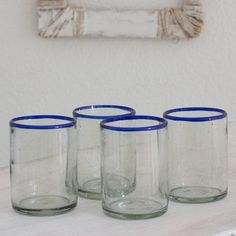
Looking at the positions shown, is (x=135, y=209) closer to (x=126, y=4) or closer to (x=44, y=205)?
(x=44, y=205)

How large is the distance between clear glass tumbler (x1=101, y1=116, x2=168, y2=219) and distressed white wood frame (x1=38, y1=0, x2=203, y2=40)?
1.18 meters

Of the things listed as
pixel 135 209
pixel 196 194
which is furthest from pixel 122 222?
pixel 196 194

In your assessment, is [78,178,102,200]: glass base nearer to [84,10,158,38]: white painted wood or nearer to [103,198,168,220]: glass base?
[103,198,168,220]: glass base

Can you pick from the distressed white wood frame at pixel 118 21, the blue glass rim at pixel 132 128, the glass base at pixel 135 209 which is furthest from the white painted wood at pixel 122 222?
the distressed white wood frame at pixel 118 21

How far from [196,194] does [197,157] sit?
0.17 ft

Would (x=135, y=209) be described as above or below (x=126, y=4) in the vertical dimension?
below

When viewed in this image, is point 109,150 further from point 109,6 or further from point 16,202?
point 109,6

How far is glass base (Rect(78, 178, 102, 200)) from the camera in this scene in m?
0.96

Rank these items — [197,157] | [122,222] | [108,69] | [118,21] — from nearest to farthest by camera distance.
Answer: [122,222]
[197,157]
[118,21]
[108,69]

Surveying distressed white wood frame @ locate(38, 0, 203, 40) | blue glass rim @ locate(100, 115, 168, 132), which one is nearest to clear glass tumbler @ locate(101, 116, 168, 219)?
blue glass rim @ locate(100, 115, 168, 132)

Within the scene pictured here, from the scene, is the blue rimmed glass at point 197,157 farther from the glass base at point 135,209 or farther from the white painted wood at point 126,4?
the white painted wood at point 126,4

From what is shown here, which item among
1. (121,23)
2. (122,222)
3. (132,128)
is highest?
(121,23)

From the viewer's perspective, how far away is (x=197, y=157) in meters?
0.97

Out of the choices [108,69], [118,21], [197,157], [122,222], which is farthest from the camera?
[108,69]
